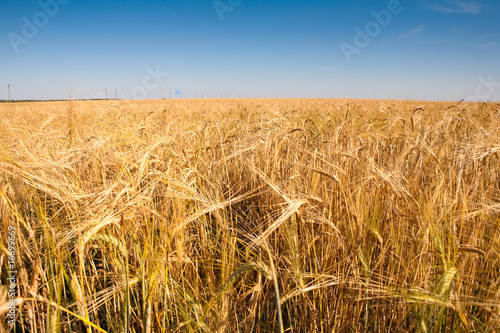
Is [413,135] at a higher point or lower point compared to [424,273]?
higher

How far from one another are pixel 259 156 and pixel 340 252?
96 cm

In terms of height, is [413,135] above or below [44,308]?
above

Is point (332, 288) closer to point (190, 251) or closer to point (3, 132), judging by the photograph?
point (190, 251)

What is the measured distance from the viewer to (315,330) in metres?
1.01

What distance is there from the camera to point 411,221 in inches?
44.7

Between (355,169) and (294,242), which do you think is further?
(355,169)

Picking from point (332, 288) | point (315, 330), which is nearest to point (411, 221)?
point (332, 288)

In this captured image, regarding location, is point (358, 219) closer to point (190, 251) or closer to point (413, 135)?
point (190, 251)

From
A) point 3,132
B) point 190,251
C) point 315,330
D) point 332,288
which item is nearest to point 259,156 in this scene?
point 190,251

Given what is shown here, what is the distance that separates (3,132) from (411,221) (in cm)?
371

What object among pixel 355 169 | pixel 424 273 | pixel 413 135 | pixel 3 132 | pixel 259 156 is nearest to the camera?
pixel 424 273

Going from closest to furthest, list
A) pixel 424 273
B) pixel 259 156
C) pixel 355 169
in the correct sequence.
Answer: pixel 424 273 → pixel 355 169 → pixel 259 156

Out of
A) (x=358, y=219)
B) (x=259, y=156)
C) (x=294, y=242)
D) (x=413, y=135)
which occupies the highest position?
(x=413, y=135)

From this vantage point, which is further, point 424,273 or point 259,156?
point 259,156
